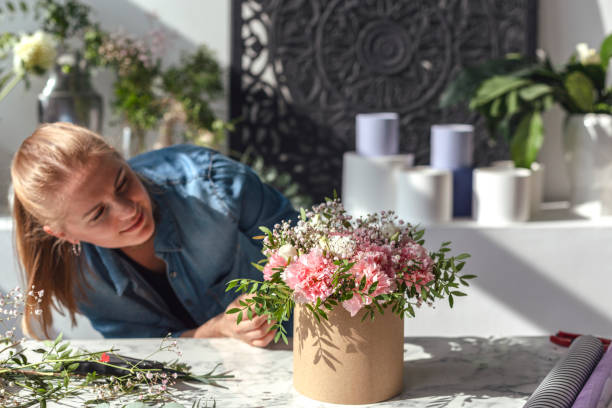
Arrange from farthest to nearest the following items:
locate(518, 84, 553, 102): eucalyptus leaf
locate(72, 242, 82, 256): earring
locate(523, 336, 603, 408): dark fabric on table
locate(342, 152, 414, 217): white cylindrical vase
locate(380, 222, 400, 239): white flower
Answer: locate(342, 152, 414, 217): white cylindrical vase → locate(518, 84, 553, 102): eucalyptus leaf → locate(72, 242, 82, 256): earring → locate(380, 222, 400, 239): white flower → locate(523, 336, 603, 408): dark fabric on table

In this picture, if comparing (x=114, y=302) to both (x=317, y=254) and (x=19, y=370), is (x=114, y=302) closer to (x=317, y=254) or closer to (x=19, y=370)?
(x=19, y=370)

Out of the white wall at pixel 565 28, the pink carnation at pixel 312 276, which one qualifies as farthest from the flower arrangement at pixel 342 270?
the white wall at pixel 565 28

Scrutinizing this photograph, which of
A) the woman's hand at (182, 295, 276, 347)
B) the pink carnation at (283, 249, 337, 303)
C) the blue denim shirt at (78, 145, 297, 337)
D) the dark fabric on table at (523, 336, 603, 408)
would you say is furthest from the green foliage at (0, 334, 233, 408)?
the blue denim shirt at (78, 145, 297, 337)

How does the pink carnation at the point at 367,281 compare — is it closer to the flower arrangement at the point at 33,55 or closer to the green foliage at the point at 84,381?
the green foliage at the point at 84,381

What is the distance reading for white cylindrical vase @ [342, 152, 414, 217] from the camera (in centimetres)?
228

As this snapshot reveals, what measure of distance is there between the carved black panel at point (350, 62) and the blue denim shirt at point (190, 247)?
1.01 meters

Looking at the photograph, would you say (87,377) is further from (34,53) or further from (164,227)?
(34,53)

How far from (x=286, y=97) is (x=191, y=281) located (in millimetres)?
1194

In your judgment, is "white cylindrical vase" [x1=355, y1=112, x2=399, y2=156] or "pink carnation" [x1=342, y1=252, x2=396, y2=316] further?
"white cylindrical vase" [x1=355, y1=112, x2=399, y2=156]

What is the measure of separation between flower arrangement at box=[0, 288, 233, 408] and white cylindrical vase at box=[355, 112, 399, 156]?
145 centimetres

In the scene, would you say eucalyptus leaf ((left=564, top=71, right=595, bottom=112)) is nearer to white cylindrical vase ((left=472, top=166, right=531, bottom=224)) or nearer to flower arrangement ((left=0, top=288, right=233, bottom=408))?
white cylindrical vase ((left=472, top=166, right=531, bottom=224))

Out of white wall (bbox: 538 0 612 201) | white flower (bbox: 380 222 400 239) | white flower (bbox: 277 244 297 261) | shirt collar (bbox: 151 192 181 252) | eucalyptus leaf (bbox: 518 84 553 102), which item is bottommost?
shirt collar (bbox: 151 192 181 252)

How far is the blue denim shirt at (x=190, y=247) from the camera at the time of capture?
1.48 metres

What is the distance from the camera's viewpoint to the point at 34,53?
7.22 feet
